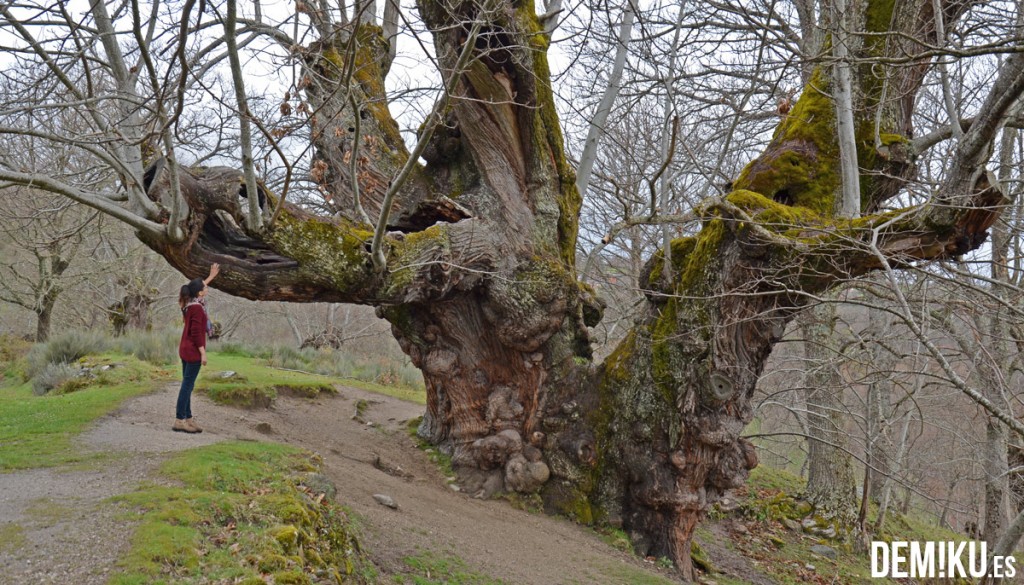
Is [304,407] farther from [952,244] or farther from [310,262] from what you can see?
[952,244]

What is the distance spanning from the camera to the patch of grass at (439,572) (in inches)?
178

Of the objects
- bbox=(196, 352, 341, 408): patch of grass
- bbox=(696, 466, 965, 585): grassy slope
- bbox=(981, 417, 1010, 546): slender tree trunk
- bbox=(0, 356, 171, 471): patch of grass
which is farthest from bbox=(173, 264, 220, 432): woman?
bbox=(981, 417, 1010, 546): slender tree trunk

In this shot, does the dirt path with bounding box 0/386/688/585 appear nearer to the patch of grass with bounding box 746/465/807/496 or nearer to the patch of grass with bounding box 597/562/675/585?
the patch of grass with bounding box 597/562/675/585

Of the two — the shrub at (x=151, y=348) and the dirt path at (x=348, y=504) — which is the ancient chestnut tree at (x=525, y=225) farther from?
the shrub at (x=151, y=348)

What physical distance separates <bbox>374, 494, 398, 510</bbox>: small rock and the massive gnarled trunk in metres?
1.75

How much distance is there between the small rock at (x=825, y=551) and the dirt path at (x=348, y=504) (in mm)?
3855

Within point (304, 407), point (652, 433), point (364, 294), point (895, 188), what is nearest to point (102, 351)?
point (304, 407)

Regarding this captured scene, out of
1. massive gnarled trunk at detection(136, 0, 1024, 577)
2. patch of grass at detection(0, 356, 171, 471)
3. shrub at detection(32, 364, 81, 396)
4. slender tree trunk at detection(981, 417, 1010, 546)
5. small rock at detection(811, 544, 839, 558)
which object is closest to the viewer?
patch of grass at detection(0, 356, 171, 471)

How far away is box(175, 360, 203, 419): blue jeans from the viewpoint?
20.7 feet

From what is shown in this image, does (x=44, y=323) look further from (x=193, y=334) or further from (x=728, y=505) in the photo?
(x=728, y=505)

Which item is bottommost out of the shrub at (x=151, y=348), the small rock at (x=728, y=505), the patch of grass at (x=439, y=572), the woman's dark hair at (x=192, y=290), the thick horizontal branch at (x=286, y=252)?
the small rock at (x=728, y=505)

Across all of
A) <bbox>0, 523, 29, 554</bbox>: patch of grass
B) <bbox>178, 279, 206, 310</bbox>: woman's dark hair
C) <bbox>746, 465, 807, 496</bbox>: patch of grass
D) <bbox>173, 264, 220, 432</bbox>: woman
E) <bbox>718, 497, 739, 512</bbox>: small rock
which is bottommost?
<bbox>718, 497, 739, 512</bbox>: small rock

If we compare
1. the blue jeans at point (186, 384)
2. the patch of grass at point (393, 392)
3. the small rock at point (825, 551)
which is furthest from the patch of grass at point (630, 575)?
the patch of grass at point (393, 392)

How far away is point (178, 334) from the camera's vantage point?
50.7ft
